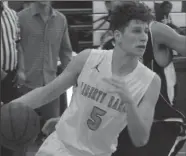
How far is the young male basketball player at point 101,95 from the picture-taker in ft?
12.3

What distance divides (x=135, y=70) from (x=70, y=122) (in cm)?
49

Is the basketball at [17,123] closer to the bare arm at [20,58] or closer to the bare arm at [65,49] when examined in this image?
the bare arm at [20,58]

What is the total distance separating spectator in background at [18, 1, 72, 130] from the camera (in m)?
6.64

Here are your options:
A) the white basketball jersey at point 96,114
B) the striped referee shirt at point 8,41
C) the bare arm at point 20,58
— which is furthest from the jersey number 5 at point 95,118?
the bare arm at point 20,58

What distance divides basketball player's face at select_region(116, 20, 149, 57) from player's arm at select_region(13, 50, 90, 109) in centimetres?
27

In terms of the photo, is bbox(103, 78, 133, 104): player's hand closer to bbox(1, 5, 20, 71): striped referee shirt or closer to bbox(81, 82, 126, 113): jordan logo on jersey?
bbox(81, 82, 126, 113): jordan logo on jersey

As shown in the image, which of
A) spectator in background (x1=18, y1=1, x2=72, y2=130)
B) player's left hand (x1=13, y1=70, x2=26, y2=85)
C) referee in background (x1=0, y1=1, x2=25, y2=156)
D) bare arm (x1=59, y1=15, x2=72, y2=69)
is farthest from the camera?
bare arm (x1=59, y1=15, x2=72, y2=69)

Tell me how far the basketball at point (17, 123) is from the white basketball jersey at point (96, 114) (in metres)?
0.18

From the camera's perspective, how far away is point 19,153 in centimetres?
396

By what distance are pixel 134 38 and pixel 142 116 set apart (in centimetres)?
47

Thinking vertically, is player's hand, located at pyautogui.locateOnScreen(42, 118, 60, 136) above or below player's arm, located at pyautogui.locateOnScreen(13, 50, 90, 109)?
below

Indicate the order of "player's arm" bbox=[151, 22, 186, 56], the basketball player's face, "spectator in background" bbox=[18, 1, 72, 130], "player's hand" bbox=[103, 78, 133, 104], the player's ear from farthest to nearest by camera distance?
"spectator in background" bbox=[18, 1, 72, 130]
"player's arm" bbox=[151, 22, 186, 56]
the player's ear
the basketball player's face
"player's hand" bbox=[103, 78, 133, 104]

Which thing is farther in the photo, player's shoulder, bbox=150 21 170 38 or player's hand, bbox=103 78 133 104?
player's shoulder, bbox=150 21 170 38

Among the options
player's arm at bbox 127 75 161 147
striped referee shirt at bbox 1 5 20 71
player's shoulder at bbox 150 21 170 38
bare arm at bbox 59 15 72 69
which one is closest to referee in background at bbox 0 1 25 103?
striped referee shirt at bbox 1 5 20 71
